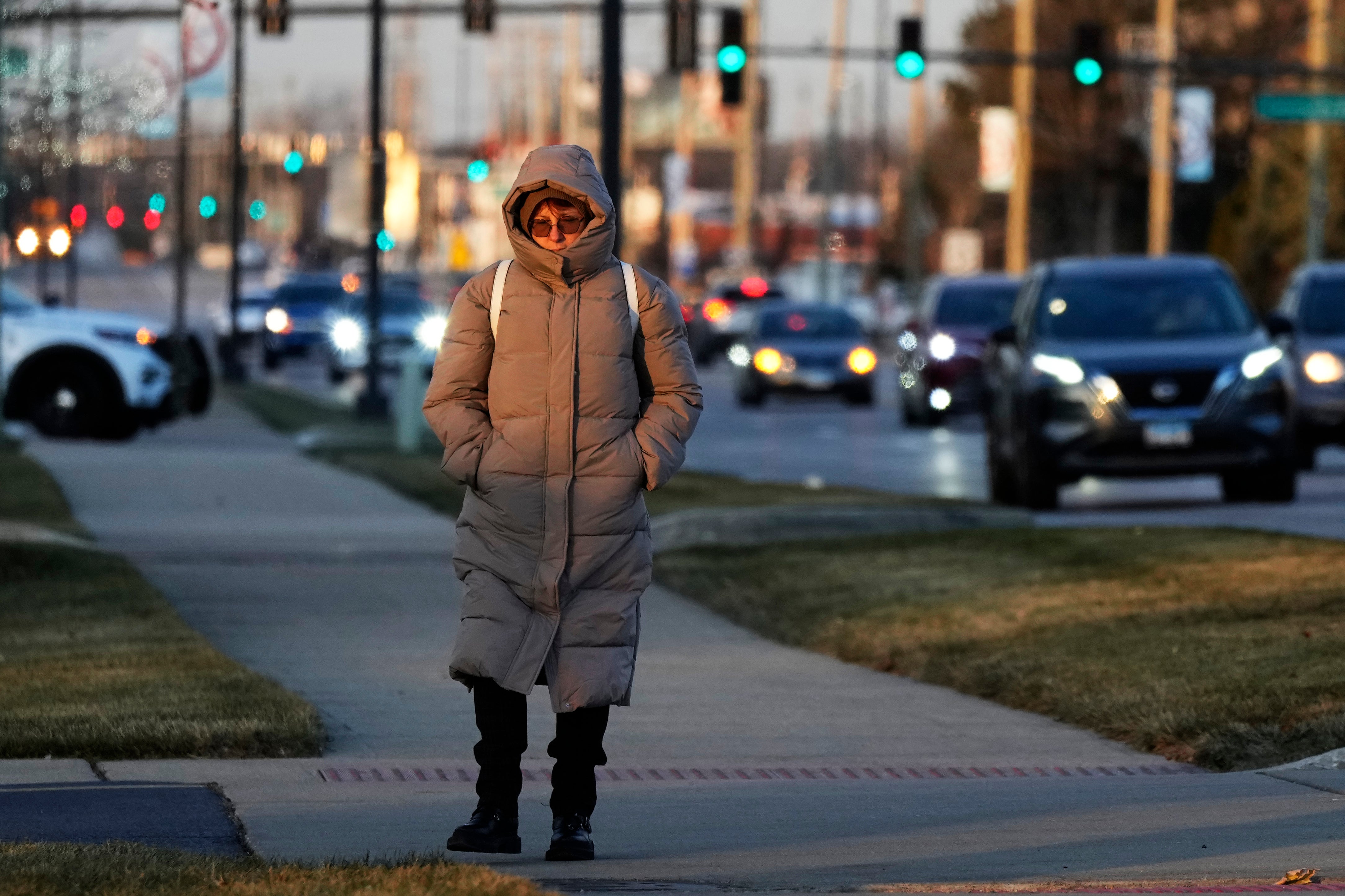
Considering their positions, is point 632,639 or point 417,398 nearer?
point 632,639

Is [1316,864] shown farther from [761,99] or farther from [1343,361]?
[761,99]

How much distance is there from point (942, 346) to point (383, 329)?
15546 mm

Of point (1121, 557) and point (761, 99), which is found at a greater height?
point (761, 99)

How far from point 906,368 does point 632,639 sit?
86.5 ft

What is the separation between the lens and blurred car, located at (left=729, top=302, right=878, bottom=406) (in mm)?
38812

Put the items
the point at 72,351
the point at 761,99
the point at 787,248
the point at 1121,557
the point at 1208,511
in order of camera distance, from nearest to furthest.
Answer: the point at 1121,557, the point at 1208,511, the point at 72,351, the point at 761,99, the point at 787,248

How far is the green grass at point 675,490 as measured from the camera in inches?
758

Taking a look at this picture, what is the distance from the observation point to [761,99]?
258 ft

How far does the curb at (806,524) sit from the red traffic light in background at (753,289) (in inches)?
1735

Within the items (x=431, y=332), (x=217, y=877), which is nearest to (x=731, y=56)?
(x=431, y=332)

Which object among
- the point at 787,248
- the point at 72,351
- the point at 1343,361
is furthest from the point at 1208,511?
the point at 787,248

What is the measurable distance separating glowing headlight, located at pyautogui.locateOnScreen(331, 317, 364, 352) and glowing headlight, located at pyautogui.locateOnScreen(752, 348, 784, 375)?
9.94 metres

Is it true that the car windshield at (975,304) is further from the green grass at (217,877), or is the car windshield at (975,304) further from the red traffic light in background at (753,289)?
the red traffic light in background at (753,289)

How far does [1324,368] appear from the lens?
2338 cm
